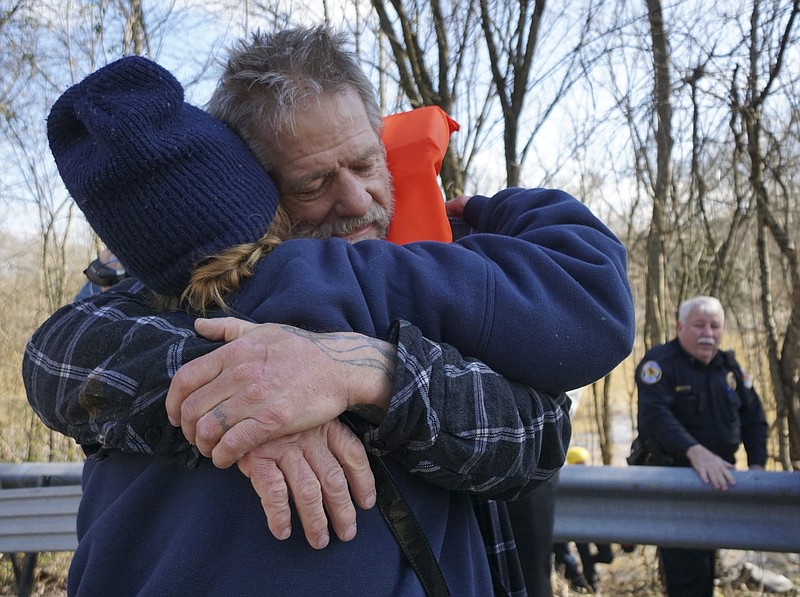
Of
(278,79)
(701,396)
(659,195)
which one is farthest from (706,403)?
(278,79)

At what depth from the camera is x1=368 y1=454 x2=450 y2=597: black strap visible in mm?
1023

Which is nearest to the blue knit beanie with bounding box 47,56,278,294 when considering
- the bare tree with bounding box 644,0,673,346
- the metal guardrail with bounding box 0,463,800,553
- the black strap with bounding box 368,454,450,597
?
the black strap with bounding box 368,454,450,597

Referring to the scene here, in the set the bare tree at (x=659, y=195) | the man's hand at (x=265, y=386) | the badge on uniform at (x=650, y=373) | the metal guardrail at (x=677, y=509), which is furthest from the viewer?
the bare tree at (x=659, y=195)

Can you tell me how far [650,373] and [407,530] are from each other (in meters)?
4.36

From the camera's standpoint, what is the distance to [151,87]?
110 centimetres

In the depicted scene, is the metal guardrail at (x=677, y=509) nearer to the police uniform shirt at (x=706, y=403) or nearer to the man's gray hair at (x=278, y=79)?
the man's gray hair at (x=278, y=79)

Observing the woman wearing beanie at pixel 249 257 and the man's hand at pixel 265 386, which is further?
the woman wearing beanie at pixel 249 257

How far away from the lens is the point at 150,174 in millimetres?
1012

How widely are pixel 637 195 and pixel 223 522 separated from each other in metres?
8.30

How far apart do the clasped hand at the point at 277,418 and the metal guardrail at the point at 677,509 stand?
70.9 inches

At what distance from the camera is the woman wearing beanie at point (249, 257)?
100cm

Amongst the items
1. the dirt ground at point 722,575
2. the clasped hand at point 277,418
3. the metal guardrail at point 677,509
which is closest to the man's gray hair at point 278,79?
the clasped hand at point 277,418

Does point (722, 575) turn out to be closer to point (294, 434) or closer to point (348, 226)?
point (348, 226)

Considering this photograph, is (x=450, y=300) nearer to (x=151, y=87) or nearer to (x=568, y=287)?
(x=568, y=287)
